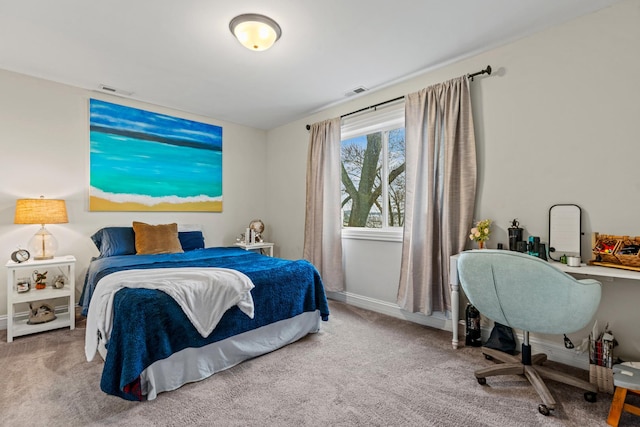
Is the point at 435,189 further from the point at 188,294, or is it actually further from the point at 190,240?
the point at 190,240

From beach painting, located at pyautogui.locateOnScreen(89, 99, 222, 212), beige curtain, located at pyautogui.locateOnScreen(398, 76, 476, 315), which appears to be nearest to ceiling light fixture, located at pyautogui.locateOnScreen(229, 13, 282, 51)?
beige curtain, located at pyautogui.locateOnScreen(398, 76, 476, 315)

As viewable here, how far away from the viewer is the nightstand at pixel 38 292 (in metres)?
2.70

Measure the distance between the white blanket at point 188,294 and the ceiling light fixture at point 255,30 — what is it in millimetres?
1734

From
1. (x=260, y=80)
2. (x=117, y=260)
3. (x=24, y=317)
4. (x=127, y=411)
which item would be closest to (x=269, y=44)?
(x=260, y=80)

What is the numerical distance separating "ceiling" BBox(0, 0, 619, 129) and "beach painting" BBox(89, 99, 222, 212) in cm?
41

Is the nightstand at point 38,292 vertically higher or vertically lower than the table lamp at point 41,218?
lower

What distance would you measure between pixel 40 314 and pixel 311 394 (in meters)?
2.80

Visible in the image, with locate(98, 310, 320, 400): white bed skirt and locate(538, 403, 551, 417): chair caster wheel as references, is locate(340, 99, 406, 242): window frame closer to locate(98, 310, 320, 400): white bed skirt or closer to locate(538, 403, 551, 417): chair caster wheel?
locate(98, 310, 320, 400): white bed skirt

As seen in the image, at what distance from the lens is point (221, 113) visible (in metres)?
4.30

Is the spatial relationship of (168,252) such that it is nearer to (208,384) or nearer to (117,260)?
(117,260)

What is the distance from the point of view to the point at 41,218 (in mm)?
2826

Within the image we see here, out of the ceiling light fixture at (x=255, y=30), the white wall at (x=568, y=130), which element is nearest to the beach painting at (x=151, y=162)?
the ceiling light fixture at (x=255, y=30)

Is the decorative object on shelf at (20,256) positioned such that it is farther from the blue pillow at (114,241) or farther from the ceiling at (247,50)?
the ceiling at (247,50)

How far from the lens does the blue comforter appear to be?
5.62ft
